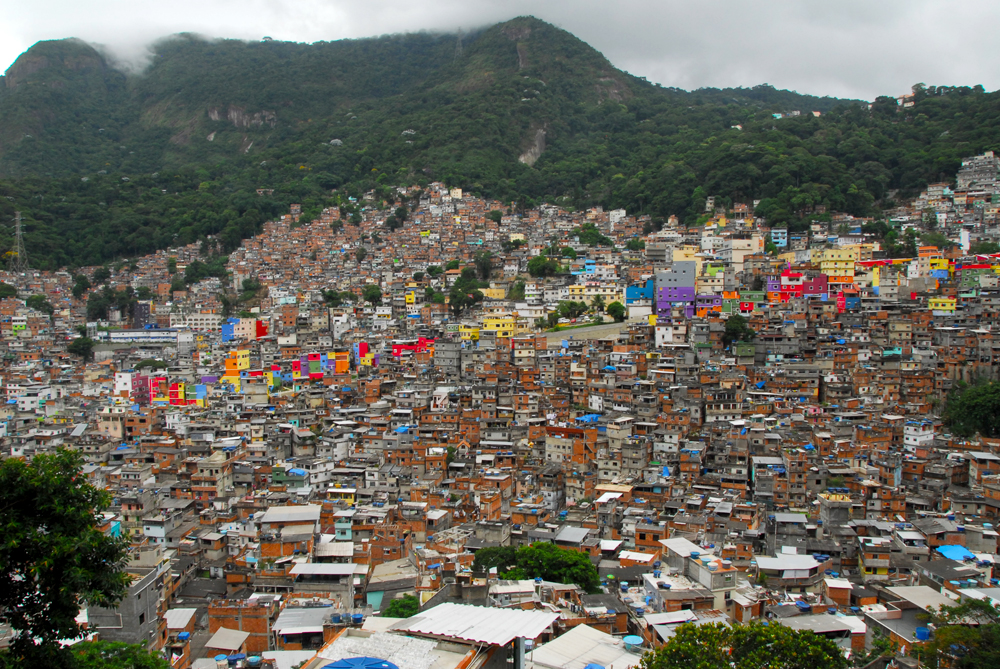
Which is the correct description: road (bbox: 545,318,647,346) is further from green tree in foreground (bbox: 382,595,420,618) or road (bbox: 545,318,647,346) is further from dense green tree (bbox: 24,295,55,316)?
dense green tree (bbox: 24,295,55,316)

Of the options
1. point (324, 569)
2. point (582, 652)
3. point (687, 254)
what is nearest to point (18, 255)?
point (687, 254)

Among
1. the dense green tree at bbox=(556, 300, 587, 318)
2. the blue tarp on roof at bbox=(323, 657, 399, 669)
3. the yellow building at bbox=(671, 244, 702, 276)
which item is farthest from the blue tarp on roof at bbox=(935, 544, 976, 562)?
the yellow building at bbox=(671, 244, 702, 276)

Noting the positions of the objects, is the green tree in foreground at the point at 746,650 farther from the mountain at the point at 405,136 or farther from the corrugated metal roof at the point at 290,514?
the mountain at the point at 405,136

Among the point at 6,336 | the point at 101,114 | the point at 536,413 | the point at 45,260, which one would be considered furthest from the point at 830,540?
the point at 101,114

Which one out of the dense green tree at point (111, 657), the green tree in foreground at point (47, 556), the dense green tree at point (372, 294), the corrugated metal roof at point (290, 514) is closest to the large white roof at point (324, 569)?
the corrugated metal roof at point (290, 514)

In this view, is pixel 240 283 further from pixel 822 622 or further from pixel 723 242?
pixel 822 622

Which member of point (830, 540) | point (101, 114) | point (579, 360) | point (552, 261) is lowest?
point (830, 540)

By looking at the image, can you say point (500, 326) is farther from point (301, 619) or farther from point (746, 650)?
point (746, 650)
